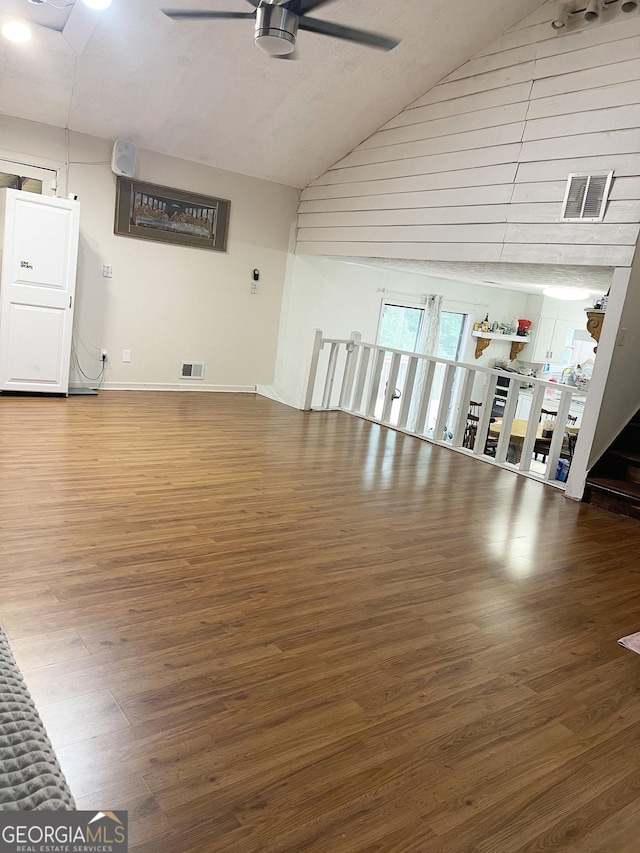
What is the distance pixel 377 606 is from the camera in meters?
2.65

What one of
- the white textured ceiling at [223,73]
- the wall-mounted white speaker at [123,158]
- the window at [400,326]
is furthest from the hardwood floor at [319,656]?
the window at [400,326]

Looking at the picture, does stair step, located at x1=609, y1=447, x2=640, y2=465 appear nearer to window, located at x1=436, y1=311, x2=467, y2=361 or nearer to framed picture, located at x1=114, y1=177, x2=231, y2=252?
framed picture, located at x1=114, y1=177, x2=231, y2=252

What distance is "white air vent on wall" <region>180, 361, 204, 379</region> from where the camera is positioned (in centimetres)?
756

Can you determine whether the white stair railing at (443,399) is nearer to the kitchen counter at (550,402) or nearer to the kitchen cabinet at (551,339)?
the kitchen counter at (550,402)

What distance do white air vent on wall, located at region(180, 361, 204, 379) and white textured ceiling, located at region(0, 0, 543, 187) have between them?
93.0 inches

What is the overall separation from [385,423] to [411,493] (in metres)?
2.46

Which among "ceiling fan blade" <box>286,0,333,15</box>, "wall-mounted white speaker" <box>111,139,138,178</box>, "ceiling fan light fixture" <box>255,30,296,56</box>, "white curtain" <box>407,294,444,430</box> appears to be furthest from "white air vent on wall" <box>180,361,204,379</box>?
"ceiling fan blade" <box>286,0,333,15</box>

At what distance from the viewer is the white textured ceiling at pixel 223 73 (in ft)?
16.3

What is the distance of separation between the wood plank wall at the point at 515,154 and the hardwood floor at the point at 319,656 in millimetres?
2356

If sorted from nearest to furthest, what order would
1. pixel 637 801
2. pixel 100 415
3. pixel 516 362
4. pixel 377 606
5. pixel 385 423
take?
pixel 637 801 → pixel 377 606 → pixel 100 415 → pixel 385 423 → pixel 516 362

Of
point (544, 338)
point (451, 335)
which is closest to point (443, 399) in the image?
point (451, 335)

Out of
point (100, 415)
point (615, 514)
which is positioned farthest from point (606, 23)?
point (100, 415)

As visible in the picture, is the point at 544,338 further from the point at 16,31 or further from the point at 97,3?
the point at 16,31

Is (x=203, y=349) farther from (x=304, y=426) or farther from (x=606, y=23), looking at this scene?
(x=606, y=23)
